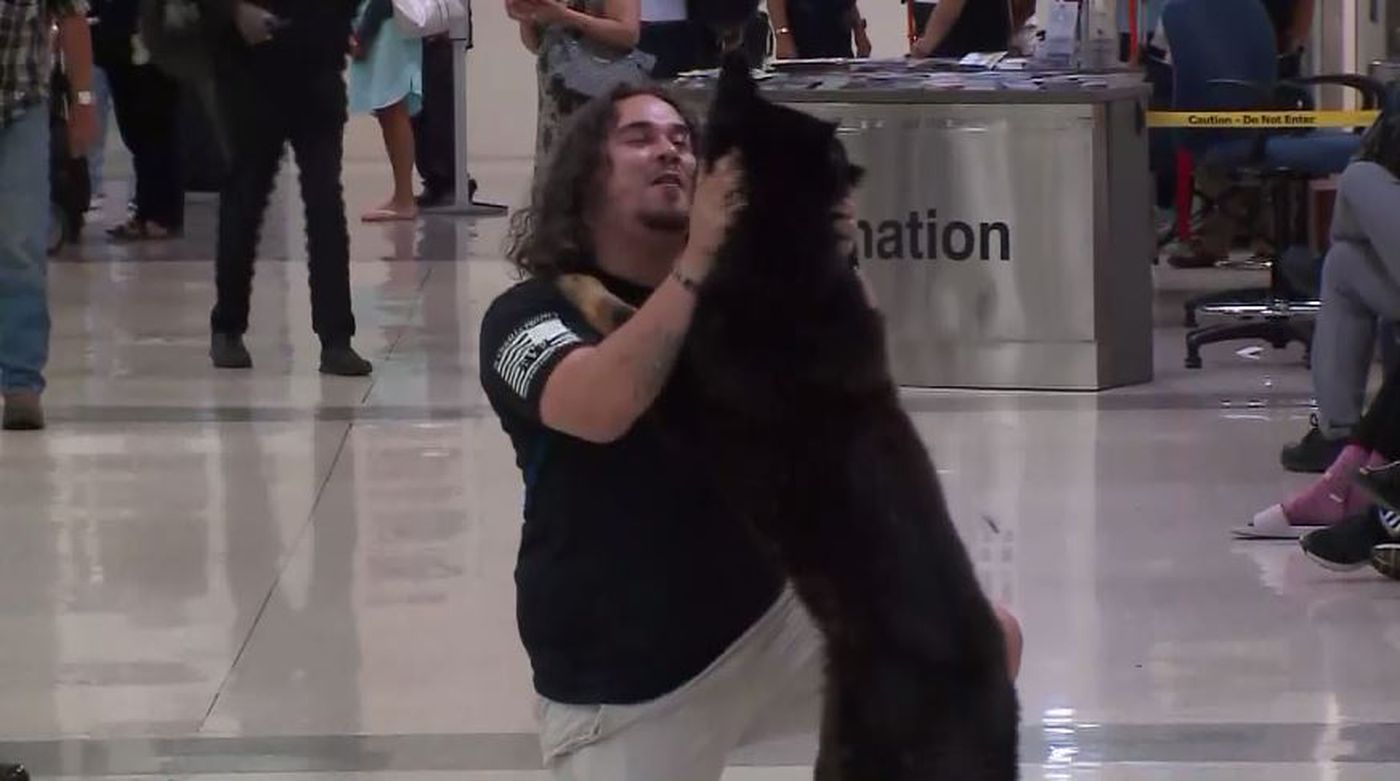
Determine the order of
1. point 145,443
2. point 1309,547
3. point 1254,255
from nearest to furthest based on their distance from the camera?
point 1309,547, point 145,443, point 1254,255

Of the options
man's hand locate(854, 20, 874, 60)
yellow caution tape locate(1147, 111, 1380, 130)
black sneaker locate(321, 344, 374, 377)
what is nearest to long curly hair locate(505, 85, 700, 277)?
black sneaker locate(321, 344, 374, 377)

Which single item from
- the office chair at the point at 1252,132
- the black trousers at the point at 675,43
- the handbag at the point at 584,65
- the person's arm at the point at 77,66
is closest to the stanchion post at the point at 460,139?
the black trousers at the point at 675,43

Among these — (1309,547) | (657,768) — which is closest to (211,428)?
(1309,547)

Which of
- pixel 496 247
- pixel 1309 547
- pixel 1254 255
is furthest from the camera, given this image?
pixel 496 247

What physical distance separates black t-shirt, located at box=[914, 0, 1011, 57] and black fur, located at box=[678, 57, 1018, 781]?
7.47 m

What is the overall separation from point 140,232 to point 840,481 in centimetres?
1038

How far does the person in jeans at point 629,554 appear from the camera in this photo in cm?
291

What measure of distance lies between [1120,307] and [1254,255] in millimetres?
3604

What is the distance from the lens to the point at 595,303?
294cm

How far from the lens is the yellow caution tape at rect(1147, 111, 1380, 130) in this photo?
338 inches

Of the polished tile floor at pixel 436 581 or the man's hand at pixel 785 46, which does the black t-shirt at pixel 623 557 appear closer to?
the polished tile floor at pixel 436 581

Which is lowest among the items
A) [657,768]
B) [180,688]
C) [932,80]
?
[180,688]

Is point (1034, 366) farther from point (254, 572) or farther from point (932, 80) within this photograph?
point (254, 572)

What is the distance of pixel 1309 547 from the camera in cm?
540
